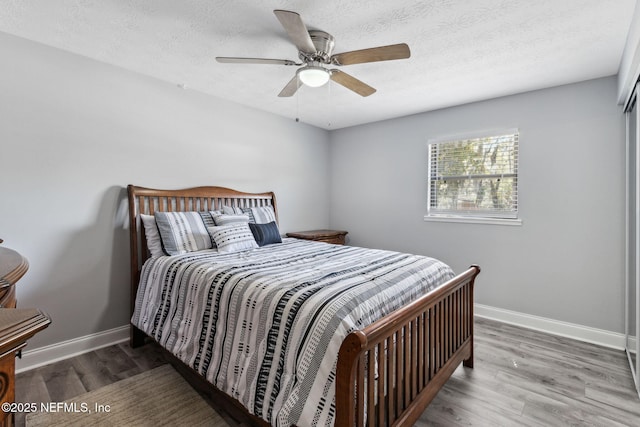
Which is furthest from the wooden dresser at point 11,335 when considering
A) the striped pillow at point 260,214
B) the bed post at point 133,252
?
the striped pillow at point 260,214

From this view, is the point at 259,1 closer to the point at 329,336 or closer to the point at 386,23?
the point at 386,23

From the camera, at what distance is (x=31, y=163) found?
2357 millimetres

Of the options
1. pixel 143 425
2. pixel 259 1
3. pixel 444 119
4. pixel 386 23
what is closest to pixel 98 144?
pixel 259 1

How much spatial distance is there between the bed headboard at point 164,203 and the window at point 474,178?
2.28 metres

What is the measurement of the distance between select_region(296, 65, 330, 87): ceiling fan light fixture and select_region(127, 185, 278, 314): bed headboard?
5.76 ft

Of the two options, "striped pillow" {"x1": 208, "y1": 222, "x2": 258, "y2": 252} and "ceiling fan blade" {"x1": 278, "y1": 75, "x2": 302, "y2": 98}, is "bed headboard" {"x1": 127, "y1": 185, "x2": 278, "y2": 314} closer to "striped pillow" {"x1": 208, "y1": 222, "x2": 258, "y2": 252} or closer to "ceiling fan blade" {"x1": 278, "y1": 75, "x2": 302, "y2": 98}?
"striped pillow" {"x1": 208, "y1": 222, "x2": 258, "y2": 252}

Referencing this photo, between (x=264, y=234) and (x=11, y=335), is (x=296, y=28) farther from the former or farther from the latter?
(x=264, y=234)

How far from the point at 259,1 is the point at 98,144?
1884mm

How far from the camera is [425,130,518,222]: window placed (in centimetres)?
336

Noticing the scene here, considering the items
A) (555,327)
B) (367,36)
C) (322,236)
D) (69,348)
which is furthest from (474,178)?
(69,348)

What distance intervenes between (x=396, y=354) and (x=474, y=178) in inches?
109

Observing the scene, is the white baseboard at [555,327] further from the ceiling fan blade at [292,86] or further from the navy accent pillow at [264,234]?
the ceiling fan blade at [292,86]

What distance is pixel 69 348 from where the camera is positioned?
8.32ft

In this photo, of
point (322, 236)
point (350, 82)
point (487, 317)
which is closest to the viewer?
point (350, 82)
